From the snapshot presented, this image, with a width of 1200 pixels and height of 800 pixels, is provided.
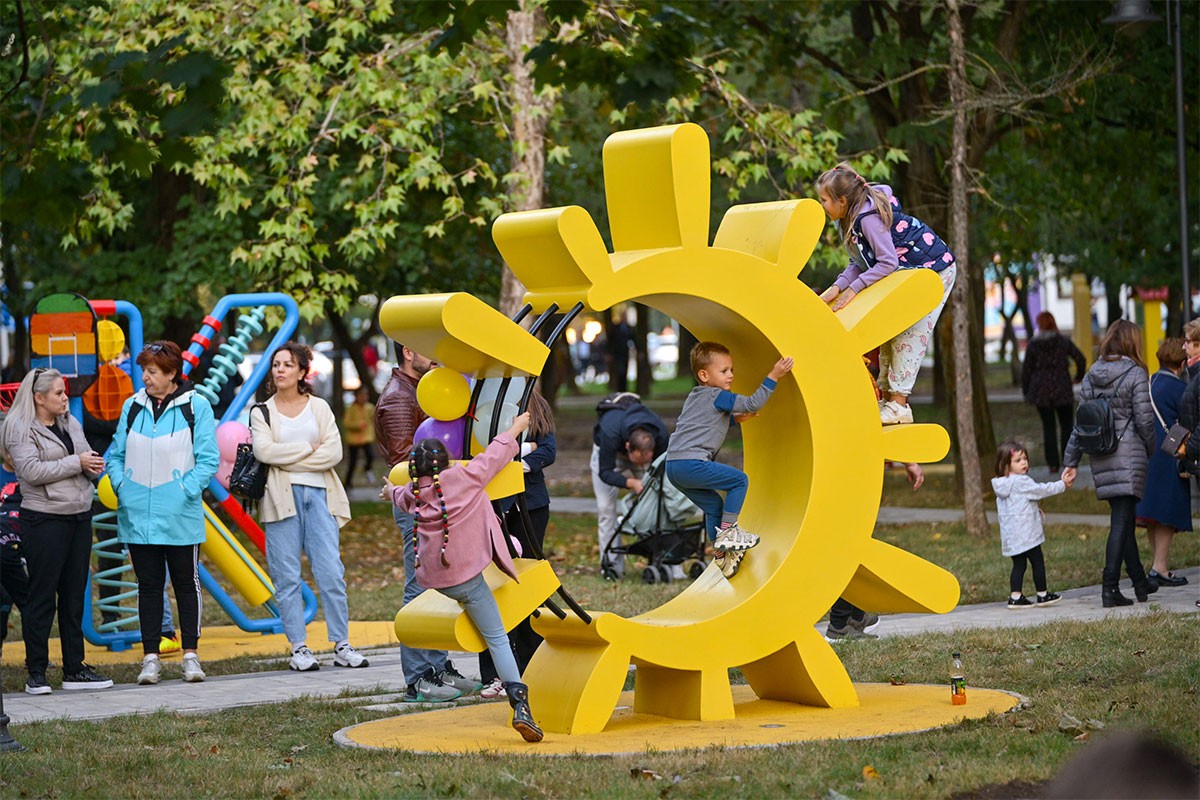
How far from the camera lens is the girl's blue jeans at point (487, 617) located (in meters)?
7.42

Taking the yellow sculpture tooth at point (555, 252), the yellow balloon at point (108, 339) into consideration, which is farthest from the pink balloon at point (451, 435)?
the yellow balloon at point (108, 339)

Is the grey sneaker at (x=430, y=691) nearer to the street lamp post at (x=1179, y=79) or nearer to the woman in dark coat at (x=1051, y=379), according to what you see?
the street lamp post at (x=1179, y=79)

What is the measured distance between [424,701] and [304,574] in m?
7.41

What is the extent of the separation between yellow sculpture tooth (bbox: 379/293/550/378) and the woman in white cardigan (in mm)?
3013

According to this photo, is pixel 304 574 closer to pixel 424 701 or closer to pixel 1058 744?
pixel 424 701

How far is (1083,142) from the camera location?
20.5 meters

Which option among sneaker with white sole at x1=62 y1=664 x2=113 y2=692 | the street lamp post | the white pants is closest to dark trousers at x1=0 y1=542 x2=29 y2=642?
sneaker with white sole at x1=62 y1=664 x2=113 y2=692

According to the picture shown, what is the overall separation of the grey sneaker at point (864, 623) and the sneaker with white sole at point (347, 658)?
10.2 ft

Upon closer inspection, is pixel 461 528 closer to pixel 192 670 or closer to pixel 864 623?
pixel 192 670

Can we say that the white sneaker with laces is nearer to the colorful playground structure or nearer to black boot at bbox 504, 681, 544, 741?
black boot at bbox 504, 681, 544, 741

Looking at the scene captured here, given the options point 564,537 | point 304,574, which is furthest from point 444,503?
point 564,537

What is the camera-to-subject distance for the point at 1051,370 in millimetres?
21125

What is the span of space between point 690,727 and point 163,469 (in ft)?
13.9

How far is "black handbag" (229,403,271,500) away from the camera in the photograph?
10.3 meters
